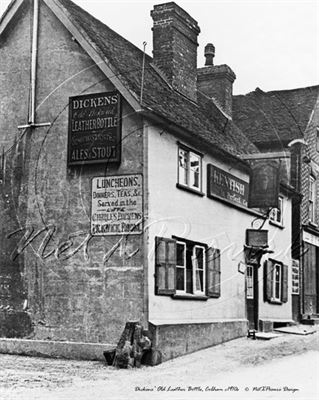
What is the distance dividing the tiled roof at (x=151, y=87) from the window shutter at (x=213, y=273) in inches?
117

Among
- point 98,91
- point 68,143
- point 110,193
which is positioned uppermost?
point 98,91

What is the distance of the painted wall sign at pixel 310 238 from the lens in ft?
91.8

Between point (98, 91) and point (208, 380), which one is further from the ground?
point (98, 91)

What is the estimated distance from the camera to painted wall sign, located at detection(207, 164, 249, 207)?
61.2ft

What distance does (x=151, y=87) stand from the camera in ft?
58.9

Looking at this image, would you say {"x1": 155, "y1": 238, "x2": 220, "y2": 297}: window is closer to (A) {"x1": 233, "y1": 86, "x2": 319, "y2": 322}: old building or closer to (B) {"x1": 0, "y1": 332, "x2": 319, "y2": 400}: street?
(B) {"x1": 0, "y1": 332, "x2": 319, "y2": 400}: street

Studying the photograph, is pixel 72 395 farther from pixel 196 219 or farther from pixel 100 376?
pixel 196 219

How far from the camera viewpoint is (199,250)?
59.4 feet

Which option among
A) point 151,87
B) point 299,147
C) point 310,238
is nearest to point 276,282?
point 310,238

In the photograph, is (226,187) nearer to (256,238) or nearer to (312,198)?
(256,238)

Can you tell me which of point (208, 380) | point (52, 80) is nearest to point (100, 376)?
point (208, 380)

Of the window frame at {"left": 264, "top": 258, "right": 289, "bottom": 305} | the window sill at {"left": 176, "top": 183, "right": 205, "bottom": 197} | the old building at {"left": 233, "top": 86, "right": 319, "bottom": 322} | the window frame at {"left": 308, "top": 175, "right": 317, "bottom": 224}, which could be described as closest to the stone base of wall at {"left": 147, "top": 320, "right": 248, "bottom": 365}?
the window sill at {"left": 176, "top": 183, "right": 205, "bottom": 197}

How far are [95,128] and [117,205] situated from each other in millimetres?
1967

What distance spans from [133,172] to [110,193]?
747 millimetres
